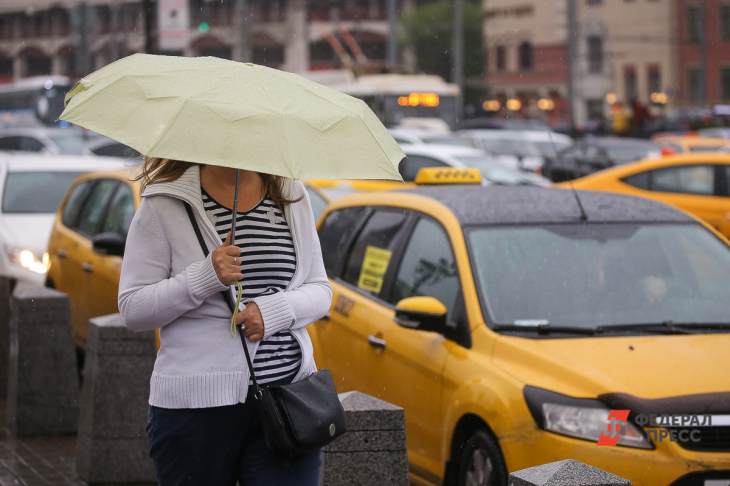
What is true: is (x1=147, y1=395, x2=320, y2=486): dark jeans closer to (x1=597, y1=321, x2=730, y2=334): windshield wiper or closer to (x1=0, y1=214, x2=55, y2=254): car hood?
(x1=597, y1=321, x2=730, y2=334): windshield wiper

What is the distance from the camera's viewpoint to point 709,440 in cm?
528

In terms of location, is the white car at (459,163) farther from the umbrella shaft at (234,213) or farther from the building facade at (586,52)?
the building facade at (586,52)

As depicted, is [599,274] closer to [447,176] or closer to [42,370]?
[447,176]

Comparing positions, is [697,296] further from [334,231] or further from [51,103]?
[51,103]

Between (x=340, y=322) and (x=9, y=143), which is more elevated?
(x=9, y=143)

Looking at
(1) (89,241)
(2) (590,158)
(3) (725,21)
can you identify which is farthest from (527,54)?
(1) (89,241)

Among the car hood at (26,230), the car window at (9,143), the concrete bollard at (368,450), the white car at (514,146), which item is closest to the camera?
the concrete bollard at (368,450)

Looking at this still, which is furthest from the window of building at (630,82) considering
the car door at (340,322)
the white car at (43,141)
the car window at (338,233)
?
the car door at (340,322)

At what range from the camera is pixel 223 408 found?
152 inches

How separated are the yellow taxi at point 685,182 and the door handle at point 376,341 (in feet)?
30.9

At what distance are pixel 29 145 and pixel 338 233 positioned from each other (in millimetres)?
29489

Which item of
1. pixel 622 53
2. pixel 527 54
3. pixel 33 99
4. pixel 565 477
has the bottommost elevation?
pixel 565 477

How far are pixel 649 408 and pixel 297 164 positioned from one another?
214 cm

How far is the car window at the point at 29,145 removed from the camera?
3566cm
